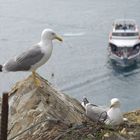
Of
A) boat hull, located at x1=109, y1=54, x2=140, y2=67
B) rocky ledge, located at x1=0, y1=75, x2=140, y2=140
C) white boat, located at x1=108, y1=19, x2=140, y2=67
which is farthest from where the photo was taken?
white boat, located at x1=108, y1=19, x2=140, y2=67

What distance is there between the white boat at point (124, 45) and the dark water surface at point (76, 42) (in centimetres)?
116

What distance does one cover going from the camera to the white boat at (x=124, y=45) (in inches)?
2176

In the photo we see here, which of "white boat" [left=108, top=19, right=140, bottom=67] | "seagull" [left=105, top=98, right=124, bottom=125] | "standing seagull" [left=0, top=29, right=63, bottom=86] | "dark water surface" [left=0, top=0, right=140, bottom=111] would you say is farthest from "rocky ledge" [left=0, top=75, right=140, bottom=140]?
"white boat" [left=108, top=19, right=140, bottom=67]

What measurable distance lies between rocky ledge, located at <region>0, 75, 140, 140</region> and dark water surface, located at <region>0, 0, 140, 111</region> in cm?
3356

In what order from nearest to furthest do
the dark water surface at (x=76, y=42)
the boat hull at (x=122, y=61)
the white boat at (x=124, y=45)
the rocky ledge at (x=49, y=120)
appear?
the rocky ledge at (x=49, y=120)
the dark water surface at (x=76, y=42)
the boat hull at (x=122, y=61)
the white boat at (x=124, y=45)

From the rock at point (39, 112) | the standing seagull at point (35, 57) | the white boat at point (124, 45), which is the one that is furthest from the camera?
the white boat at point (124, 45)

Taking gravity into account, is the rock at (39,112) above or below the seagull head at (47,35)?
below

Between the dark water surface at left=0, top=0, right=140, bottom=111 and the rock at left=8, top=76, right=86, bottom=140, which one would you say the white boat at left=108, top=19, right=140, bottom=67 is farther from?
the rock at left=8, top=76, right=86, bottom=140

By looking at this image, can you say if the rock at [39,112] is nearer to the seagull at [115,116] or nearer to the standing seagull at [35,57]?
the standing seagull at [35,57]

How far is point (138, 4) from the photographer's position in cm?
7219

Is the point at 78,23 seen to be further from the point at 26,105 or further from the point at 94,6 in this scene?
the point at 26,105

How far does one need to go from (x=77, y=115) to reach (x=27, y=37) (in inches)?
2150

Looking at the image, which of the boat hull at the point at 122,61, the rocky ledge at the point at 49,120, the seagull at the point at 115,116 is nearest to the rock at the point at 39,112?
the rocky ledge at the point at 49,120

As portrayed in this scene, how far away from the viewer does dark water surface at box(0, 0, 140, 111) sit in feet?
157
